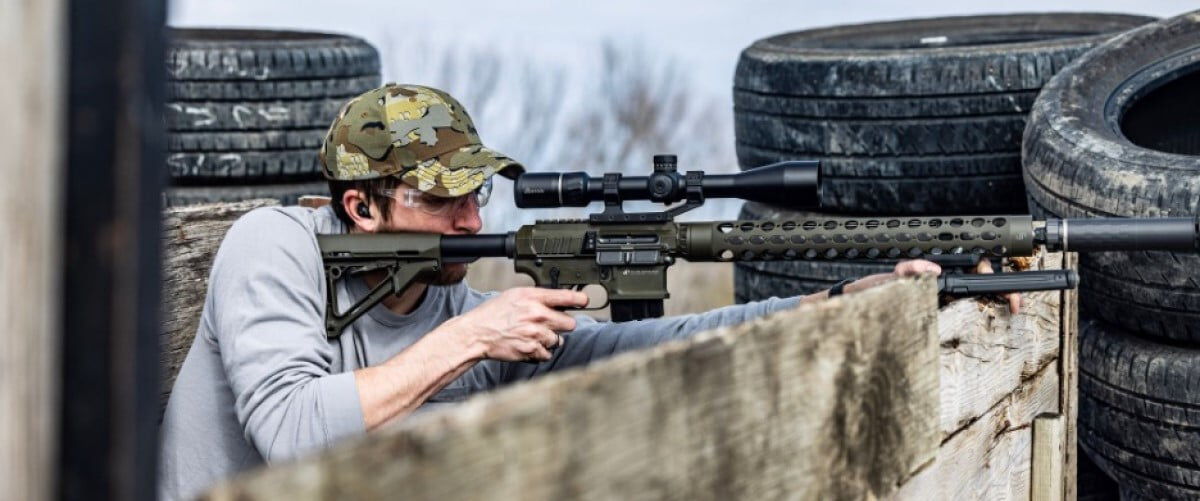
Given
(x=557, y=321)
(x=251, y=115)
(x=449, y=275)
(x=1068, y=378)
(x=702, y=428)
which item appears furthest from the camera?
(x=251, y=115)

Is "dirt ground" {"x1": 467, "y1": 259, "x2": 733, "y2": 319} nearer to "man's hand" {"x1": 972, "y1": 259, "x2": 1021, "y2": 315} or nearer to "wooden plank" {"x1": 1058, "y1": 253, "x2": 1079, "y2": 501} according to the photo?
"wooden plank" {"x1": 1058, "y1": 253, "x2": 1079, "y2": 501}

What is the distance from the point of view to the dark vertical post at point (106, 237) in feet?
3.90

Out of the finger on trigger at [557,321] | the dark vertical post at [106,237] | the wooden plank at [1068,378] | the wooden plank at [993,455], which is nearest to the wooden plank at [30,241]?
the dark vertical post at [106,237]

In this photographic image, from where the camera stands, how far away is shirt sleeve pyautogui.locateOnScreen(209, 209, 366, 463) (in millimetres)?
3066

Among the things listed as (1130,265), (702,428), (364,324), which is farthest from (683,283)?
(702,428)

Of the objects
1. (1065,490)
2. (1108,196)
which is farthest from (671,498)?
(1108,196)

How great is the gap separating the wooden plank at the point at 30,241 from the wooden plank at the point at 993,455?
1.70 m

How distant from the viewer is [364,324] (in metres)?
3.75

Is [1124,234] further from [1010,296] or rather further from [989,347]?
[989,347]

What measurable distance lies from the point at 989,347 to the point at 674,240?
32.8 inches

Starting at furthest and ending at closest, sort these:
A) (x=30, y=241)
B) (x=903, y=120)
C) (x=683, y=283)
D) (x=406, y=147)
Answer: (x=683, y=283)
(x=903, y=120)
(x=406, y=147)
(x=30, y=241)

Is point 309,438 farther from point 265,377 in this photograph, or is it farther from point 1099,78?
point 1099,78

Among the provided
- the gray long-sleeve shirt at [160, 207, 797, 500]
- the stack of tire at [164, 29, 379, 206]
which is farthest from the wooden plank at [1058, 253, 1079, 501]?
the stack of tire at [164, 29, 379, 206]

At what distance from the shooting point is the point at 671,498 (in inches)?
72.6
